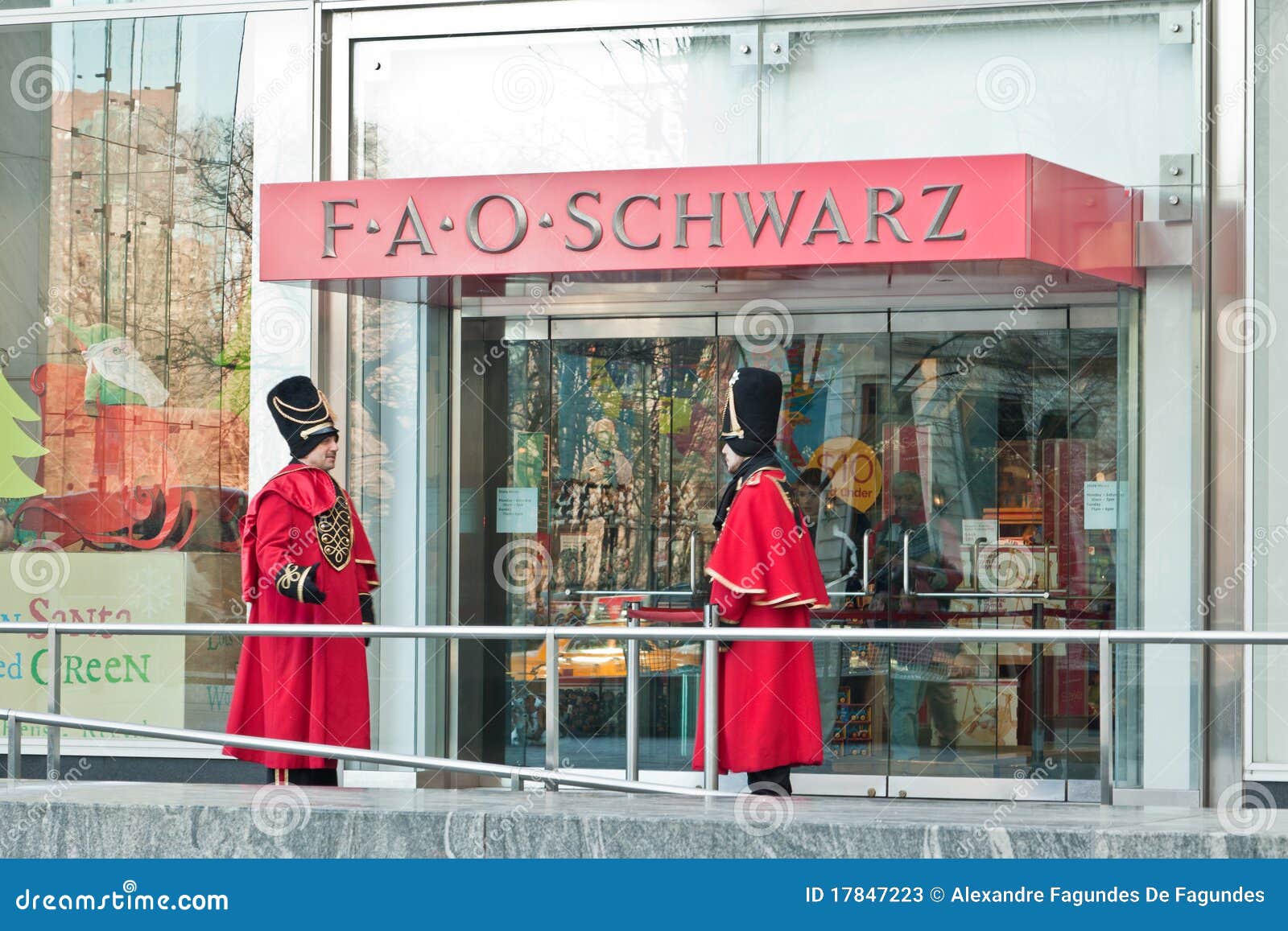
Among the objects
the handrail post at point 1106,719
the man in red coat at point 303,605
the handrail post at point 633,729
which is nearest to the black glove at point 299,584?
the man in red coat at point 303,605

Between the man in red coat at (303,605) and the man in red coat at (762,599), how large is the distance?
5.24ft

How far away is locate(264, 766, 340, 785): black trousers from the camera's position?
265 inches

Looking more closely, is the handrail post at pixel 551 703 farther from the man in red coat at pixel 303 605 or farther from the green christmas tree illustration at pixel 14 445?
the green christmas tree illustration at pixel 14 445

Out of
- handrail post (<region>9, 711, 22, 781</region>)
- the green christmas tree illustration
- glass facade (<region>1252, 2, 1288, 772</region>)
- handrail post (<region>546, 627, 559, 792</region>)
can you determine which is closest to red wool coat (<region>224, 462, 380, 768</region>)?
handrail post (<region>9, 711, 22, 781</region>)

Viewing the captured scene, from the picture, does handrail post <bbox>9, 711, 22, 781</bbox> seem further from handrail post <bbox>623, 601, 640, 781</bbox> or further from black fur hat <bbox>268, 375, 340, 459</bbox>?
handrail post <bbox>623, 601, 640, 781</bbox>

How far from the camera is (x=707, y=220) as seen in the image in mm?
7715

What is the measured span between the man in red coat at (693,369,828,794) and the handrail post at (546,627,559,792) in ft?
2.46

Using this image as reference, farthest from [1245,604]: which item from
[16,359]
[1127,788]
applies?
[16,359]

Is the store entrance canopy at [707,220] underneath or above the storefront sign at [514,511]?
above

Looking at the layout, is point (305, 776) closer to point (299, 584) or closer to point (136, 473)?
point (299, 584)

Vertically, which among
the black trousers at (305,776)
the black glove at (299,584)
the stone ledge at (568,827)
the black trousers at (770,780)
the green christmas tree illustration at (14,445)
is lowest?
the black trousers at (305,776)

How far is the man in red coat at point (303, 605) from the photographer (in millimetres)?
6805
